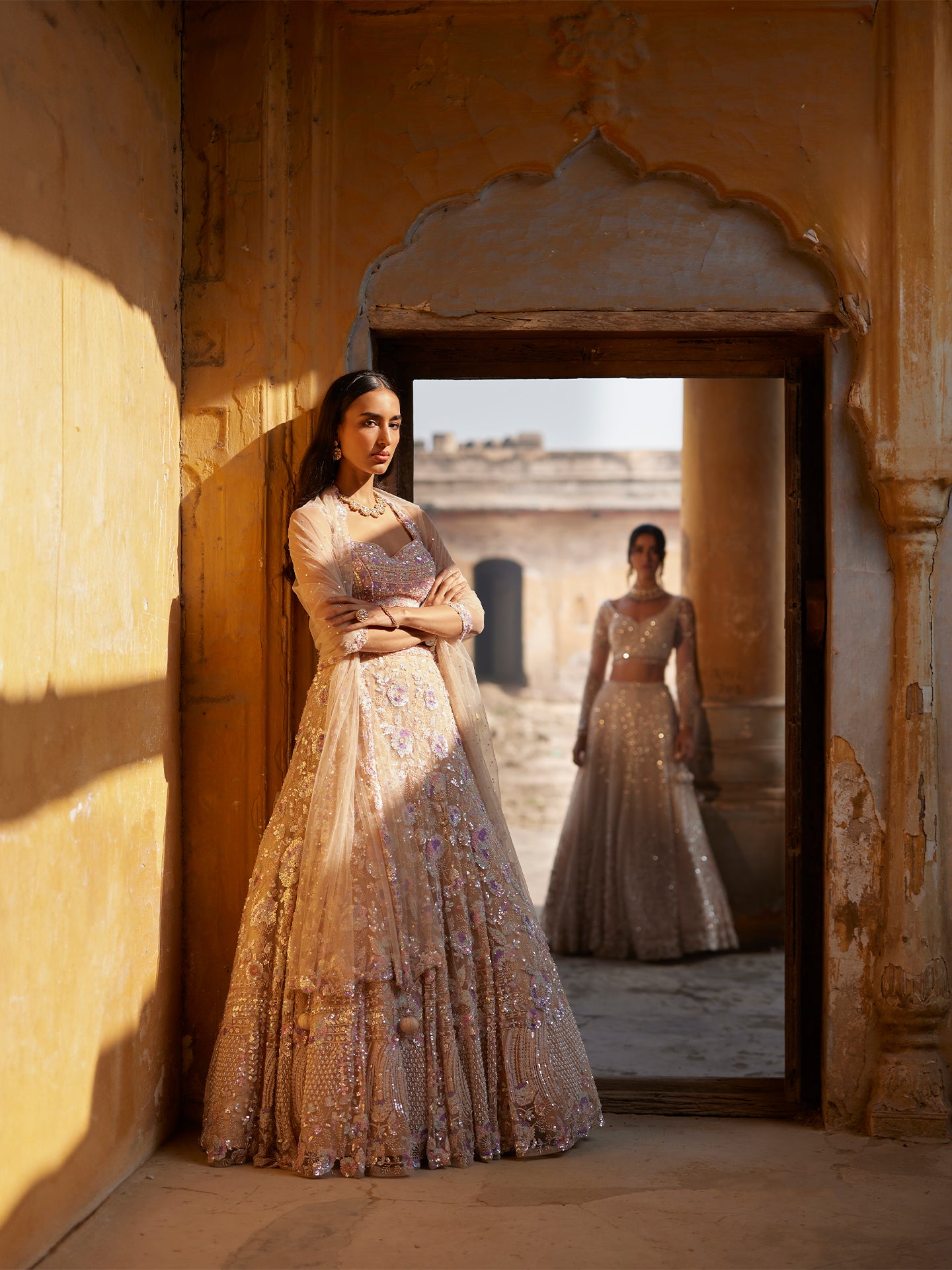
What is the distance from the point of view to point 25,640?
254 centimetres

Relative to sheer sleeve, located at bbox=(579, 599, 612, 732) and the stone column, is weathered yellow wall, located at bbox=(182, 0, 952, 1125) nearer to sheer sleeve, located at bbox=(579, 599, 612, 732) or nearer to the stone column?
sheer sleeve, located at bbox=(579, 599, 612, 732)

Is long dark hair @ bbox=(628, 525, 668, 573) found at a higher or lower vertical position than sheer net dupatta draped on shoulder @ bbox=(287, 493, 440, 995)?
higher

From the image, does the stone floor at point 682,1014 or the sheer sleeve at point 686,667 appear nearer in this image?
the stone floor at point 682,1014

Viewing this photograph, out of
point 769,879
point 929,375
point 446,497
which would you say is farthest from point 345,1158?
point 446,497

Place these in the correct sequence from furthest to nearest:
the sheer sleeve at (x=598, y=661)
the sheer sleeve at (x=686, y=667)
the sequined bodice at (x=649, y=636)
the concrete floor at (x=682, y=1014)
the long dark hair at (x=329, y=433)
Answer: the sheer sleeve at (x=598, y=661) < the sequined bodice at (x=649, y=636) < the sheer sleeve at (x=686, y=667) < the concrete floor at (x=682, y=1014) < the long dark hair at (x=329, y=433)

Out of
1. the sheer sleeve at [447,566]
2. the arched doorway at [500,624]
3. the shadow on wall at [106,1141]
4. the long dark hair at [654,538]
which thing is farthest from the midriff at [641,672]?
the arched doorway at [500,624]

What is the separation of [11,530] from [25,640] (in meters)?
0.23

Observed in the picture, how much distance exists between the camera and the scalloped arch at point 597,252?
3.54 m

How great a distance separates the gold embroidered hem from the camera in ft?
19.3

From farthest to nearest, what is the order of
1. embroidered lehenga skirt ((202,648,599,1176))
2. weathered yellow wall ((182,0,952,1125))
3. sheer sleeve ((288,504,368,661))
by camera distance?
weathered yellow wall ((182,0,952,1125))
sheer sleeve ((288,504,368,661))
embroidered lehenga skirt ((202,648,599,1176))

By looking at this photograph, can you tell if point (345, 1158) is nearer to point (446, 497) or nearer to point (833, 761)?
point (833, 761)

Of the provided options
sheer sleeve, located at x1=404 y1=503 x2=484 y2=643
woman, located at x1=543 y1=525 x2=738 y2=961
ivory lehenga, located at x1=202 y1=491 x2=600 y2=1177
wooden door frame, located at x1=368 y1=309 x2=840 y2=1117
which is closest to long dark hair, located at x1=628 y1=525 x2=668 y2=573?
woman, located at x1=543 y1=525 x2=738 y2=961

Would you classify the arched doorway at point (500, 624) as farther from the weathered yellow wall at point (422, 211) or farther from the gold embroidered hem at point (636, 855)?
the weathered yellow wall at point (422, 211)

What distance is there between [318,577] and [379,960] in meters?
1.00
